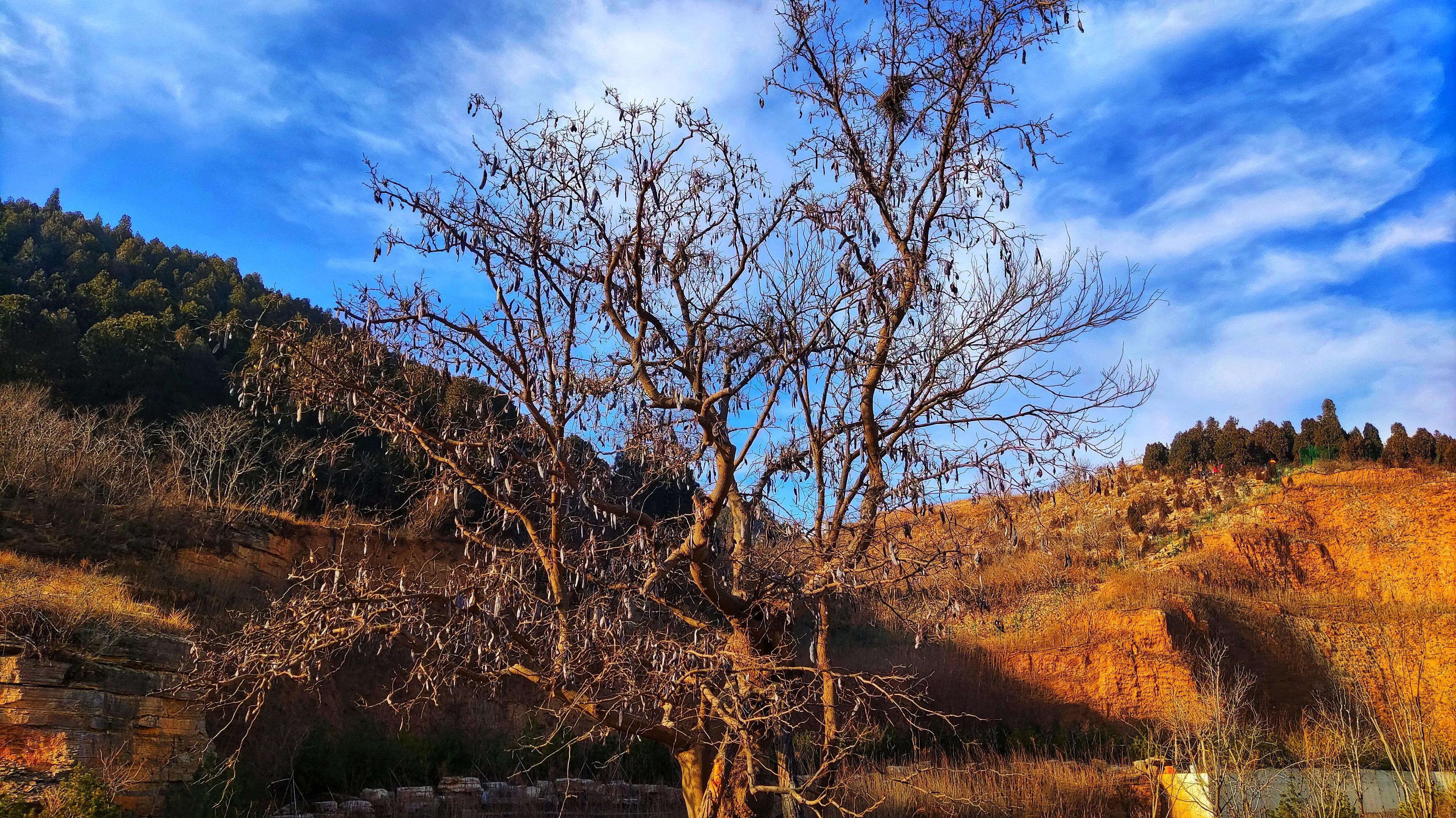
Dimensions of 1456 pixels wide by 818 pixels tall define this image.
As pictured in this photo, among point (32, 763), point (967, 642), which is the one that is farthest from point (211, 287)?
point (967, 642)

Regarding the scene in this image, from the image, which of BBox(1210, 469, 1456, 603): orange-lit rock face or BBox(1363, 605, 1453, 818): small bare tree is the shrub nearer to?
BBox(1363, 605, 1453, 818): small bare tree

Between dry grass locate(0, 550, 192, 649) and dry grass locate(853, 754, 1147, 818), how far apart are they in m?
7.44

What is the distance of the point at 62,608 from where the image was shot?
27.1ft

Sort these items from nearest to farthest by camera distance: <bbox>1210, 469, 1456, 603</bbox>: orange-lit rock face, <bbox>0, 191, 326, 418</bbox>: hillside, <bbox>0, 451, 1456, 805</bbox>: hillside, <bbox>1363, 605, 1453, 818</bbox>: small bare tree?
<bbox>0, 451, 1456, 805</bbox>: hillside
<bbox>1363, 605, 1453, 818</bbox>: small bare tree
<bbox>0, 191, 326, 418</bbox>: hillside
<bbox>1210, 469, 1456, 603</bbox>: orange-lit rock face

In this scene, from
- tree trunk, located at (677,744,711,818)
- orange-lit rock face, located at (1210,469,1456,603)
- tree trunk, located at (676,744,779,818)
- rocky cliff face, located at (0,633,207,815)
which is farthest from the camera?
orange-lit rock face, located at (1210,469,1456,603)

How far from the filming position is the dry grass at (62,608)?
7906 mm

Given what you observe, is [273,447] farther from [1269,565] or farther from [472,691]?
[1269,565]

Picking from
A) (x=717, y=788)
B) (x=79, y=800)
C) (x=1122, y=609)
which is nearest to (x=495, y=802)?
(x=79, y=800)

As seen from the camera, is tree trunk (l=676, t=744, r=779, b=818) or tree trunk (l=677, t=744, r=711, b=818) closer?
tree trunk (l=676, t=744, r=779, b=818)

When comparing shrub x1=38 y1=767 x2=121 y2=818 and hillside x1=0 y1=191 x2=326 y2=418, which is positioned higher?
hillside x1=0 y1=191 x2=326 y2=418

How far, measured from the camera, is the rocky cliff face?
24.6 feet

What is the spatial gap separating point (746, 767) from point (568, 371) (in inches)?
107

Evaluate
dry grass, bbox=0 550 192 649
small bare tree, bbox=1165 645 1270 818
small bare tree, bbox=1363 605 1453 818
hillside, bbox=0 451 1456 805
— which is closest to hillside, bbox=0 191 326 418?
Result: hillside, bbox=0 451 1456 805

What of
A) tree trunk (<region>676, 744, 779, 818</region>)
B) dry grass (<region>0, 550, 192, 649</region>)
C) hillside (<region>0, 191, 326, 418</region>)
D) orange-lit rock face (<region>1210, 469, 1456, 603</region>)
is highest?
hillside (<region>0, 191, 326, 418</region>)
